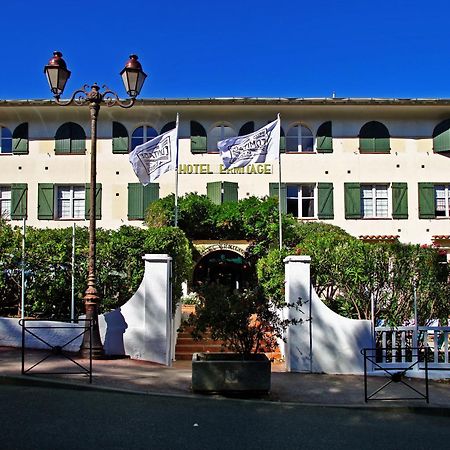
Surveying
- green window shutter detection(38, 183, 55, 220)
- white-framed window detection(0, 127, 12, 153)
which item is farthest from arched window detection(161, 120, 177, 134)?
white-framed window detection(0, 127, 12, 153)

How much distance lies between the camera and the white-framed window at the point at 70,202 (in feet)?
74.4

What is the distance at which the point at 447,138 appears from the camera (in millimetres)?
22203

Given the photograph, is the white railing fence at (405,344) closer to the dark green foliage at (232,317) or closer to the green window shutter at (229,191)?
the dark green foliage at (232,317)

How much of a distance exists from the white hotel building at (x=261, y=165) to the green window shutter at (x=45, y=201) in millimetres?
38

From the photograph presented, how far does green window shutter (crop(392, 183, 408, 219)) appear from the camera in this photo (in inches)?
870

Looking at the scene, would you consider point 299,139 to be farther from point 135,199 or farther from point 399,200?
point 135,199

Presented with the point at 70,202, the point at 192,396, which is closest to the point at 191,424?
the point at 192,396

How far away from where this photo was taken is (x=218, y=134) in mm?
22516

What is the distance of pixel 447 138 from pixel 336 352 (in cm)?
1434

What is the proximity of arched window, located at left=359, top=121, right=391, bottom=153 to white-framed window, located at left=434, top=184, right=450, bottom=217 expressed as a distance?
8.34 feet

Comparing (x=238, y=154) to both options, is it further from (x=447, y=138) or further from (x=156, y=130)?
(x=447, y=138)

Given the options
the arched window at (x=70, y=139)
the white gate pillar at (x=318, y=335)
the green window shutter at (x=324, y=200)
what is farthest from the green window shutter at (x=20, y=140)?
the white gate pillar at (x=318, y=335)

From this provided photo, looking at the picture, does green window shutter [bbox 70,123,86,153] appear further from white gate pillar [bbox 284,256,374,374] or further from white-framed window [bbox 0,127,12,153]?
white gate pillar [bbox 284,256,374,374]

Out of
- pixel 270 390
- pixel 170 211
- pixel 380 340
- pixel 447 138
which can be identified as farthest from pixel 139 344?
pixel 447 138
